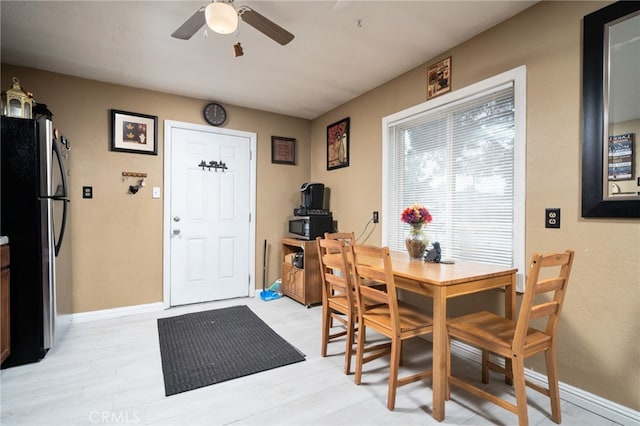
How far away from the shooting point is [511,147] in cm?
215

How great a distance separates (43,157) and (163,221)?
136 cm

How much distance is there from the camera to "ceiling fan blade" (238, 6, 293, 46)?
169 centimetres

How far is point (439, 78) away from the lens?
2584 mm

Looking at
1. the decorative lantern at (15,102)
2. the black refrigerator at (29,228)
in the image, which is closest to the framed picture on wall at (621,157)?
the black refrigerator at (29,228)

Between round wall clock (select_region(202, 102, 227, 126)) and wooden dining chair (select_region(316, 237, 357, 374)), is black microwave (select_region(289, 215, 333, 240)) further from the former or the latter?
round wall clock (select_region(202, 102, 227, 126))

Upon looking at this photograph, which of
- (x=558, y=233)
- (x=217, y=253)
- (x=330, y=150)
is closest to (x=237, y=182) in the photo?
(x=217, y=253)

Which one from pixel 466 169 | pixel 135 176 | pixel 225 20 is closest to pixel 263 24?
pixel 225 20

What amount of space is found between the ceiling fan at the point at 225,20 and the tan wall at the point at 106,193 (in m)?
1.78

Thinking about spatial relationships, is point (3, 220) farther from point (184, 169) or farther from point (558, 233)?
point (558, 233)

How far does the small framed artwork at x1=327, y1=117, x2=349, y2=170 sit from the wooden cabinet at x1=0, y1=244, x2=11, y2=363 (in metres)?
3.05

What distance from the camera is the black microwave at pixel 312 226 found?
3648 millimetres

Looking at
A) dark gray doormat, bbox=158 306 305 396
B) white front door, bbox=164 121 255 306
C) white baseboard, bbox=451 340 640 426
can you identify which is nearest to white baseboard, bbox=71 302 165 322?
white front door, bbox=164 121 255 306

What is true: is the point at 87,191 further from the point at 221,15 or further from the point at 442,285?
the point at 442,285

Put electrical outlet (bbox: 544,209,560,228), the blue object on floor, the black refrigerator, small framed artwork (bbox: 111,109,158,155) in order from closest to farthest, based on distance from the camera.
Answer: electrical outlet (bbox: 544,209,560,228)
the black refrigerator
small framed artwork (bbox: 111,109,158,155)
the blue object on floor
